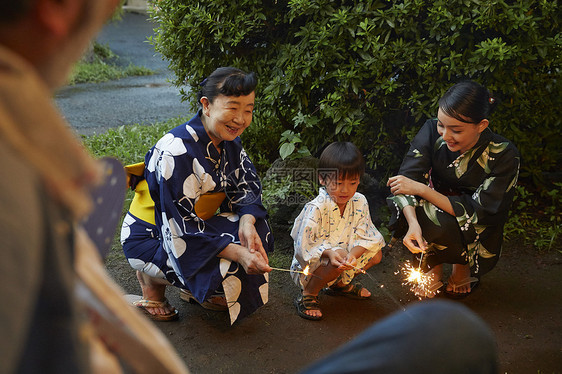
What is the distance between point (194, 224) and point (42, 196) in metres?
2.37

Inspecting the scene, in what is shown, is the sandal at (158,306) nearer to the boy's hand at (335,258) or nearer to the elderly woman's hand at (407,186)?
the boy's hand at (335,258)

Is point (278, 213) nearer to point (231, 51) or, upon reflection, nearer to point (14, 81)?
point (231, 51)

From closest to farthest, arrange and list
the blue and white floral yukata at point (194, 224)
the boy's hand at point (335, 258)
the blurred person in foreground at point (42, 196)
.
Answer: the blurred person in foreground at point (42, 196) < the blue and white floral yukata at point (194, 224) < the boy's hand at point (335, 258)

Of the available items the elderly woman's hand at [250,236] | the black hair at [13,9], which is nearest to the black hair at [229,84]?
the elderly woman's hand at [250,236]

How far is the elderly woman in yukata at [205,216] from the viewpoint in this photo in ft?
10.3

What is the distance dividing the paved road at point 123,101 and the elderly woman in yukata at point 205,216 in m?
2.60

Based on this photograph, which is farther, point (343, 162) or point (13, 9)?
point (343, 162)

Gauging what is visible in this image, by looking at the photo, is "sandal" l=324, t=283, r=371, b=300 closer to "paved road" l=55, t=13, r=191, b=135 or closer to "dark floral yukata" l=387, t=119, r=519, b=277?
"dark floral yukata" l=387, t=119, r=519, b=277

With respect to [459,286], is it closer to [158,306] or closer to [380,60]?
[380,60]

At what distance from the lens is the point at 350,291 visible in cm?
368

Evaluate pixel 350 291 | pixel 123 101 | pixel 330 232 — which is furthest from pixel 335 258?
pixel 123 101

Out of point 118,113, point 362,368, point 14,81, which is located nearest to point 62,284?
point 14,81

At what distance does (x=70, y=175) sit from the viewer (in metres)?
0.84

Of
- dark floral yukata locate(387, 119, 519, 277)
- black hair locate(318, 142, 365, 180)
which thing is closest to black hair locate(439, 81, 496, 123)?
dark floral yukata locate(387, 119, 519, 277)
